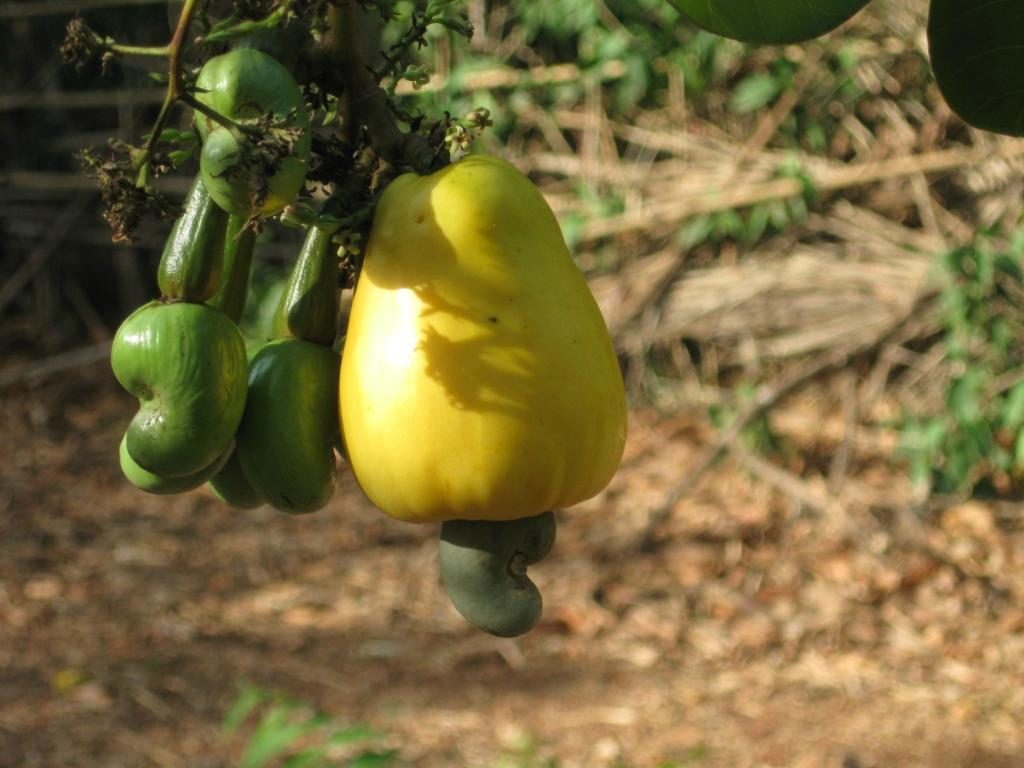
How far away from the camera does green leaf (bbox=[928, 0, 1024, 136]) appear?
2.59 feet

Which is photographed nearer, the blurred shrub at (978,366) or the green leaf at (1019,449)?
the green leaf at (1019,449)

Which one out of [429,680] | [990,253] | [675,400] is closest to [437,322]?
[429,680]

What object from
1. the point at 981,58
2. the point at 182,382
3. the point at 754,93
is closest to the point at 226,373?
the point at 182,382

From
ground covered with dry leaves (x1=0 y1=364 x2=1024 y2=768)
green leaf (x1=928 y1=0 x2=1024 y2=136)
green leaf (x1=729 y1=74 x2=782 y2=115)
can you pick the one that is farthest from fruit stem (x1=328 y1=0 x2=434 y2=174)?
green leaf (x1=729 y1=74 x2=782 y2=115)

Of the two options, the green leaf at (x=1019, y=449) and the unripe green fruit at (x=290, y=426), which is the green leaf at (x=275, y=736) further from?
the green leaf at (x=1019, y=449)

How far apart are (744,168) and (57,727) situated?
2.45m

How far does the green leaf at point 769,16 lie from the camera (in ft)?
2.51

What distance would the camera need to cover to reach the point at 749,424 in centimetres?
409

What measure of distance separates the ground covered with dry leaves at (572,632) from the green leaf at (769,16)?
2292 mm

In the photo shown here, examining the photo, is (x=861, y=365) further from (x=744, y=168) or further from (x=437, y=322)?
(x=437, y=322)

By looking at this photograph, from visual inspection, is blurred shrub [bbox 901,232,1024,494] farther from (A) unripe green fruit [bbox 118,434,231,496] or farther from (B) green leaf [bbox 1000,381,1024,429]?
(A) unripe green fruit [bbox 118,434,231,496]

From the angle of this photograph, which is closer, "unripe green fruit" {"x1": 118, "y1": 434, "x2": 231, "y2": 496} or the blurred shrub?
"unripe green fruit" {"x1": 118, "y1": 434, "x2": 231, "y2": 496}

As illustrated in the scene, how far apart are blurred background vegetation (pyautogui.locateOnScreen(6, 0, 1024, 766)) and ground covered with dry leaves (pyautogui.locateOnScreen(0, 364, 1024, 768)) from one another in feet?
0.28

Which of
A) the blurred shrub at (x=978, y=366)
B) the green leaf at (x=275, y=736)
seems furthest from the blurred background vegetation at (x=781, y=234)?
the green leaf at (x=275, y=736)
